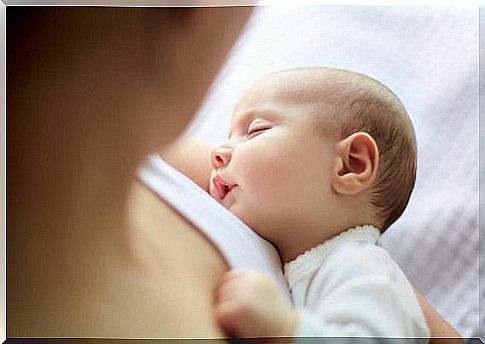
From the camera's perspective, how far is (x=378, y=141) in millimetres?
1467

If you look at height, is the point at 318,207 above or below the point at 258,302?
above

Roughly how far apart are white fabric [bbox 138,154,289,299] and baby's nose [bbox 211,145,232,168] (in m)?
0.06

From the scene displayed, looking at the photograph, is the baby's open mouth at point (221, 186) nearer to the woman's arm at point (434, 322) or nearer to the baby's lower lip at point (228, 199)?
the baby's lower lip at point (228, 199)

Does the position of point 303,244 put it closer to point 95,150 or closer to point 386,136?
point 386,136

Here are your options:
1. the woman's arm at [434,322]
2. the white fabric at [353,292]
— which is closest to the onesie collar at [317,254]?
the white fabric at [353,292]

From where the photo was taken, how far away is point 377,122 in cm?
147

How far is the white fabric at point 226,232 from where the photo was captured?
58.1 inches

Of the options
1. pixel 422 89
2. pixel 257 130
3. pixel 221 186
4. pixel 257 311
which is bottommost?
pixel 257 311

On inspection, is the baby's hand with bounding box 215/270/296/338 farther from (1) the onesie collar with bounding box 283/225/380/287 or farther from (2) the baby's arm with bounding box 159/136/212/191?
(2) the baby's arm with bounding box 159/136/212/191

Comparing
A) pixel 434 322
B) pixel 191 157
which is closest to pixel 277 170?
pixel 191 157

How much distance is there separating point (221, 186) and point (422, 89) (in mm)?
443

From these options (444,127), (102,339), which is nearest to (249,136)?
(444,127)

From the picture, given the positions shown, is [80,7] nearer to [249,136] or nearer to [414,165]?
[249,136]

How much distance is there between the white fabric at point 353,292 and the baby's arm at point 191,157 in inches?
9.7
